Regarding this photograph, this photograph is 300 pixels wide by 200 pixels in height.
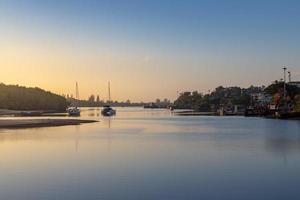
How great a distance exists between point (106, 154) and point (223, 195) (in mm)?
14730

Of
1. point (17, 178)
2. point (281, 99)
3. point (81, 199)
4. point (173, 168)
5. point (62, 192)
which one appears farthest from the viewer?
point (281, 99)

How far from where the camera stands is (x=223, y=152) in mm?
31750

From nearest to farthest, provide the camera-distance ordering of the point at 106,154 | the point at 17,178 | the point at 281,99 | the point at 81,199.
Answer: the point at 81,199 → the point at 17,178 → the point at 106,154 → the point at 281,99

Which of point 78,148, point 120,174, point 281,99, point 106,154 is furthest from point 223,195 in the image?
point 281,99

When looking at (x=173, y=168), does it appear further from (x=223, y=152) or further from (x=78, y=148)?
(x=78, y=148)

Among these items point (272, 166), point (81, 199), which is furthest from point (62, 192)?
point (272, 166)

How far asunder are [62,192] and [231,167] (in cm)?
985

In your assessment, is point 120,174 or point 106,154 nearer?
point 120,174

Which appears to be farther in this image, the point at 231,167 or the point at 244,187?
the point at 231,167

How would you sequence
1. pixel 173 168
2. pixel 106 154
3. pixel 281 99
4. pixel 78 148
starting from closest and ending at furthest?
1. pixel 173 168
2. pixel 106 154
3. pixel 78 148
4. pixel 281 99

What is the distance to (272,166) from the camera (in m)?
24.8

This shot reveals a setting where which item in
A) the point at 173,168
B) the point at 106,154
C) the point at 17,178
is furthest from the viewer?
the point at 106,154

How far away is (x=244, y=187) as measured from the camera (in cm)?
1853

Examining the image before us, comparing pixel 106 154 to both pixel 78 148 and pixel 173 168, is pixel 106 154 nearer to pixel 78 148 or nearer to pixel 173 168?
pixel 78 148
